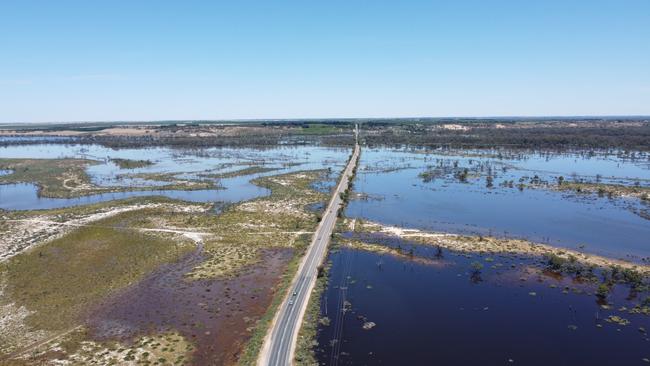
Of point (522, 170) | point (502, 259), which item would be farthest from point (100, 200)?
point (522, 170)

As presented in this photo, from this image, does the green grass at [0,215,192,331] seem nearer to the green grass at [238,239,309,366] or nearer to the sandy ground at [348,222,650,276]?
the green grass at [238,239,309,366]

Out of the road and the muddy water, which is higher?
the road

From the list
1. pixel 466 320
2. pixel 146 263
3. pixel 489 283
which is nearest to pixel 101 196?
pixel 146 263

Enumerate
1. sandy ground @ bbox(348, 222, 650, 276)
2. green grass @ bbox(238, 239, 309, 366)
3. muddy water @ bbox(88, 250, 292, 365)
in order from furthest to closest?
sandy ground @ bbox(348, 222, 650, 276), muddy water @ bbox(88, 250, 292, 365), green grass @ bbox(238, 239, 309, 366)

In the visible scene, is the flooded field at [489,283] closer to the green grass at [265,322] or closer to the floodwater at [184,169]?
the green grass at [265,322]

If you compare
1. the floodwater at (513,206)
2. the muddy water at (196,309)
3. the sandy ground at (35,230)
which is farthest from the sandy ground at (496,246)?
the sandy ground at (35,230)

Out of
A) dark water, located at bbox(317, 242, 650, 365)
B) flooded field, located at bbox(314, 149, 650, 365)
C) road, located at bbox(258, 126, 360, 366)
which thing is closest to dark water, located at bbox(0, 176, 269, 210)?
flooded field, located at bbox(314, 149, 650, 365)
